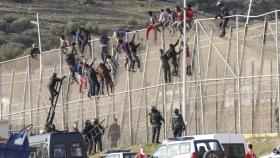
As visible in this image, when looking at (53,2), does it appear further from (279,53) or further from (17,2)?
(279,53)

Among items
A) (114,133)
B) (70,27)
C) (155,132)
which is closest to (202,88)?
(155,132)

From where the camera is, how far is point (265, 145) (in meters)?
37.5

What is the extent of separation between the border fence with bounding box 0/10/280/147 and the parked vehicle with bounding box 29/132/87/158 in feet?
19.2

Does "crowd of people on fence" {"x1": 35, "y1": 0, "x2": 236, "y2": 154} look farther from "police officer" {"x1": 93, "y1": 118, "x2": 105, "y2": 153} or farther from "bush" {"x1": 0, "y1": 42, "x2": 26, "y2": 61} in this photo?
"bush" {"x1": 0, "y1": 42, "x2": 26, "y2": 61}

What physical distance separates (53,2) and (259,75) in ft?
248

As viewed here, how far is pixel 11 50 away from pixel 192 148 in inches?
2153

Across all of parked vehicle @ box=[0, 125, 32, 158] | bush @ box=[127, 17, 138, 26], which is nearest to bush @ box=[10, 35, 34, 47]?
bush @ box=[127, 17, 138, 26]

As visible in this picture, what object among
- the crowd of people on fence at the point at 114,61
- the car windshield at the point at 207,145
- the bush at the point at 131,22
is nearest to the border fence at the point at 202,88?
the crowd of people on fence at the point at 114,61

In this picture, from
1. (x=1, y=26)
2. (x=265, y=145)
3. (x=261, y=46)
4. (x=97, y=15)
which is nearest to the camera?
(x=265, y=145)

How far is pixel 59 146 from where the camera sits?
1469 inches

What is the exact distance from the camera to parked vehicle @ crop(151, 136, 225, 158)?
105 feet

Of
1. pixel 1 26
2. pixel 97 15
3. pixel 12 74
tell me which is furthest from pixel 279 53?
pixel 97 15

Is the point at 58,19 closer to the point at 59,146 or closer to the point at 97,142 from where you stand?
the point at 97,142

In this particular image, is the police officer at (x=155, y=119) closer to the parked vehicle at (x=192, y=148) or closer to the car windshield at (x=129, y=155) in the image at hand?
the car windshield at (x=129, y=155)
